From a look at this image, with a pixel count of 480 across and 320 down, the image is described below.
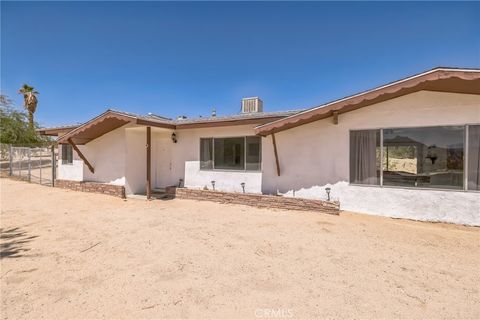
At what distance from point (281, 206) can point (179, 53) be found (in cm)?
1069

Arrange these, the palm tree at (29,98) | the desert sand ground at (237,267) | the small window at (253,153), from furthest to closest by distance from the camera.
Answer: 1. the palm tree at (29,98)
2. the small window at (253,153)
3. the desert sand ground at (237,267)

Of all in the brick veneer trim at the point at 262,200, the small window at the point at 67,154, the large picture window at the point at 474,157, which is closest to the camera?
the large picture window at the point at 474,157

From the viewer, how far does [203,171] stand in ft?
31.2

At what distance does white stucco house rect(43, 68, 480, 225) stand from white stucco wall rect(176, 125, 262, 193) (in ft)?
0.13

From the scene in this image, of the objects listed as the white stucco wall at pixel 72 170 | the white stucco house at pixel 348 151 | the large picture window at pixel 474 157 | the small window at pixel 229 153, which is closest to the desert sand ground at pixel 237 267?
the white stucco house at pixel 348 151

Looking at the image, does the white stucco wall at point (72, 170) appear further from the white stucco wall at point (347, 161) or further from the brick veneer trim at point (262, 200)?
the white stucco wall at point (347, 161)

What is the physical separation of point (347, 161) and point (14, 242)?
8463mm

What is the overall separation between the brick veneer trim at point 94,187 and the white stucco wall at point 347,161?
601 cm

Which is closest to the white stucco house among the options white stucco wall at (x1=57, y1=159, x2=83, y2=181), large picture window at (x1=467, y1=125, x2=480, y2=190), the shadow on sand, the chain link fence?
large picture window at (x1=467, y1=125, x2=480, y2=190)

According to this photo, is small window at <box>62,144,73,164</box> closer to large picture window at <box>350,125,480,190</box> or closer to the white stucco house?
the white stucco house

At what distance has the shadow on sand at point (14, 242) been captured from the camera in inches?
165

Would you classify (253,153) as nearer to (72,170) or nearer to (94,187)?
(94,187)

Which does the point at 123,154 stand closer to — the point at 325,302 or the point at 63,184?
the point at 63,184

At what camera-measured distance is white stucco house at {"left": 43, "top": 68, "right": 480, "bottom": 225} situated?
5.64m
